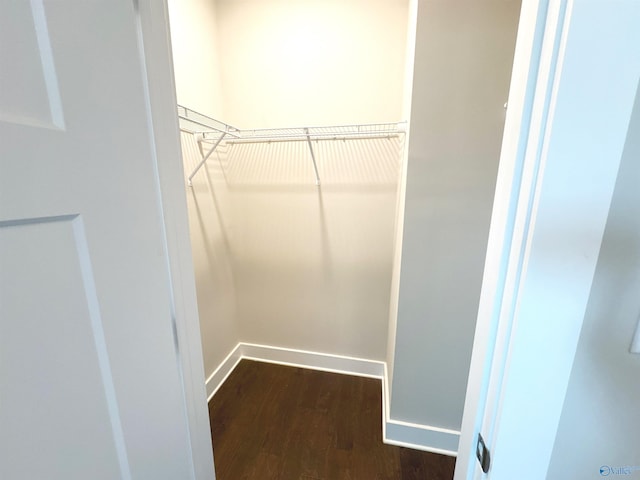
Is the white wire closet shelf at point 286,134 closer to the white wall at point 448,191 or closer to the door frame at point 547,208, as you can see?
the white wall at point 448,191

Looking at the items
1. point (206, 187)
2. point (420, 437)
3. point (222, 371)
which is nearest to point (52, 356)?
point (206, 187)

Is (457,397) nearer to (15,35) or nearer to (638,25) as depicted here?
(638,25)

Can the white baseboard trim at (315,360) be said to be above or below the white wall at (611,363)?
below

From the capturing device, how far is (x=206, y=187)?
171 centimetres

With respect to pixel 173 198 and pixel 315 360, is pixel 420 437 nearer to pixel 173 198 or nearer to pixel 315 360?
pixel 315 360

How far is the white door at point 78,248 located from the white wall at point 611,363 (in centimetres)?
79

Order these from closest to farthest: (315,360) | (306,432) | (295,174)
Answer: (306,432), (295,174), (315,360)

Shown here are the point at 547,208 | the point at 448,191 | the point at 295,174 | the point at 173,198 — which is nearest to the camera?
the point at 547,208

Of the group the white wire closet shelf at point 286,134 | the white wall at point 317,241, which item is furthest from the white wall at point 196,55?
the white wall at point 317,241

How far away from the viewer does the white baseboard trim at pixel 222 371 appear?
184cm

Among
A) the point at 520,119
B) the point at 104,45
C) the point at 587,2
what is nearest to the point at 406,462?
the point at 520,119

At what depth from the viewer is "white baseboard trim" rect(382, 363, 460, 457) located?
1.42m

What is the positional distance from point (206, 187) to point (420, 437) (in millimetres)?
2010

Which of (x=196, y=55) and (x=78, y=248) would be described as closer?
(x=78, y=248)
